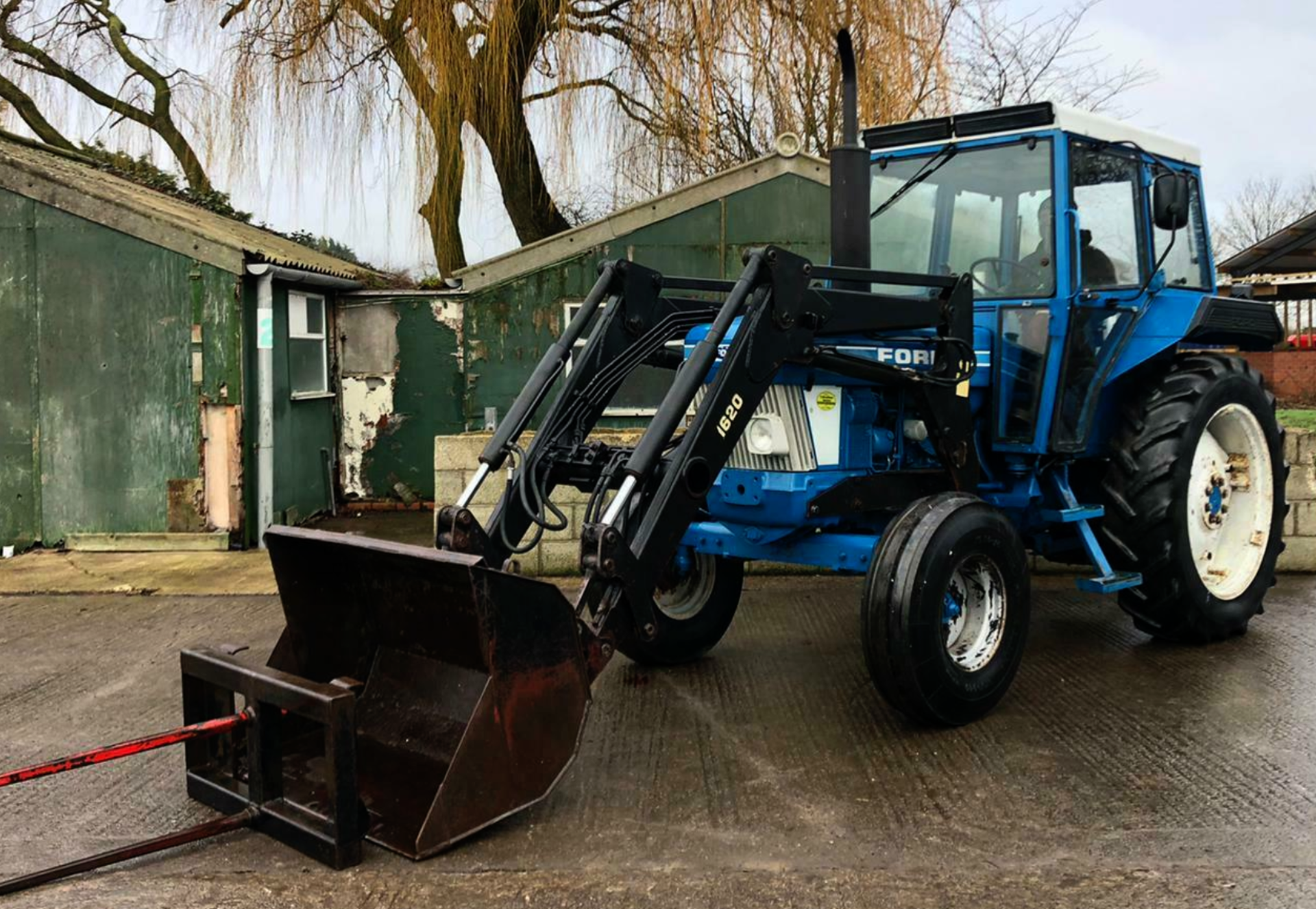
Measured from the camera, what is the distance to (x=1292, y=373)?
2178 centimetres

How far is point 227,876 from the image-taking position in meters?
3.46

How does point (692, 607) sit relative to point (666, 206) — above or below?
below

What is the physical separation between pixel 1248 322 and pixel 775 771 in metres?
3.84

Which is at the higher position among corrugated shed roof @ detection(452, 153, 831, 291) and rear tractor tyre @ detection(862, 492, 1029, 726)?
corrugated shed roof @ detection(452, 153, 831, 291)

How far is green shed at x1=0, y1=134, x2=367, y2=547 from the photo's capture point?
8977 mm

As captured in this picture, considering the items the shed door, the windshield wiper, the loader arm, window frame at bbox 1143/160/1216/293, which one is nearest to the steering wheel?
the windshield wiper

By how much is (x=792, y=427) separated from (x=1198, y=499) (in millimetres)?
2459

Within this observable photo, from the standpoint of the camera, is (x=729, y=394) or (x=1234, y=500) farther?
(x=1234, y=500)

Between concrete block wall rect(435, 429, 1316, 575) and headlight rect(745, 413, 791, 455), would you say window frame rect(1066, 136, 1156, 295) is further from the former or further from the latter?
concrete block wall rect(435, 429, 1316, 575)

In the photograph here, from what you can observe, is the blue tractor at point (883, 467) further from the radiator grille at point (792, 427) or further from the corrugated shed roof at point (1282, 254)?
the corrugated shed roof at point (1282, 254)

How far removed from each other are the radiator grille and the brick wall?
19.6 m

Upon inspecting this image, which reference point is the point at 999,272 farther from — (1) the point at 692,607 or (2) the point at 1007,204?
(1) the point at 692,607

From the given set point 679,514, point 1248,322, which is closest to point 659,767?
point 679,514

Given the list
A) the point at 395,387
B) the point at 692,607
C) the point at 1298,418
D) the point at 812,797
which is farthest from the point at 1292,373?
the point at 812,797
